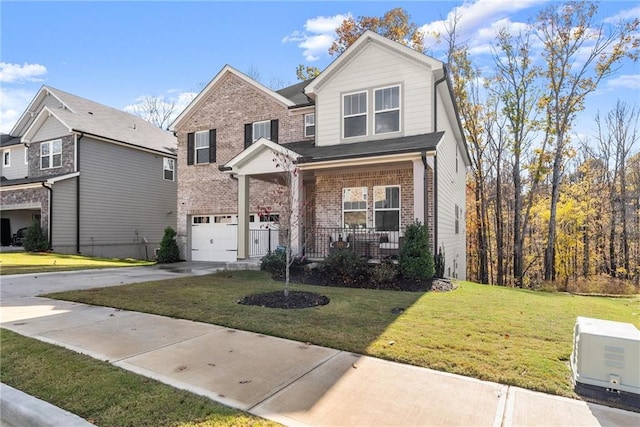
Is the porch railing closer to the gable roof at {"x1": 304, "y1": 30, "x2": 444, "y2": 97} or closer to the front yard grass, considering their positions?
the front yard grass

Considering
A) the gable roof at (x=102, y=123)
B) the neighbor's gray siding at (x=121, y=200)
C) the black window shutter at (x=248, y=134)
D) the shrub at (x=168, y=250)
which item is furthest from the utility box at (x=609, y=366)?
the gable roof at (x=102, y=123)

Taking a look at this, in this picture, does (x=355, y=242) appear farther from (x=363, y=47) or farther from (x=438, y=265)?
(x=363, y=47)

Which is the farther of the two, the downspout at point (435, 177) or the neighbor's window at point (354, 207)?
the neighbor's window at point (354, 207)

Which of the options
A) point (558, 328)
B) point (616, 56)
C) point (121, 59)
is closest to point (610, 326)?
point (558, 328)

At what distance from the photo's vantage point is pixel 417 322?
5.80m

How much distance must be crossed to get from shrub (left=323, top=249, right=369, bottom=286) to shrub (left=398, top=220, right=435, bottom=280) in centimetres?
102

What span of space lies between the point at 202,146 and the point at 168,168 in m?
8.49

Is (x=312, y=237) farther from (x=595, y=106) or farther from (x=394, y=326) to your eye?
(x=595, y=106)

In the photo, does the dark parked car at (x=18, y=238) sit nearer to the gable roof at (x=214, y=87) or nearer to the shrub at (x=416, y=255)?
the gable roof at (x=214, y=87)

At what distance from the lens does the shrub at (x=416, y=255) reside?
955 cm

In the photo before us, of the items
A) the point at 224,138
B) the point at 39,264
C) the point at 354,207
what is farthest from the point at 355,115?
the point at 39,264

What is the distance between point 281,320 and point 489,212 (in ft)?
82.2

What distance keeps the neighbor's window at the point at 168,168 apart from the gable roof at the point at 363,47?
571 inches

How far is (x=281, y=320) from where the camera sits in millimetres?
5840
